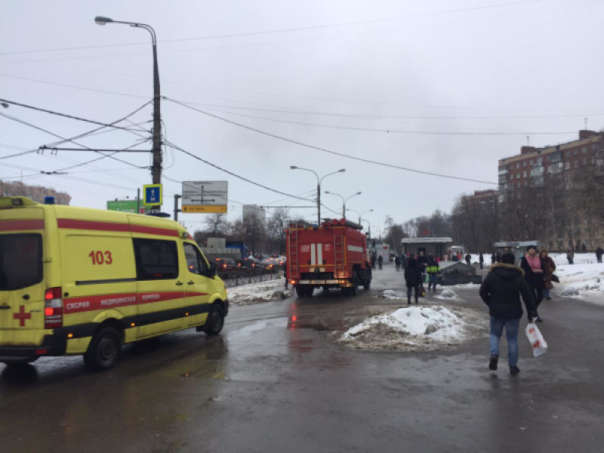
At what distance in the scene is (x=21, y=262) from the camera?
21.3 feet

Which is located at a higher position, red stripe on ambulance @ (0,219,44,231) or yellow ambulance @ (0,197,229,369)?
red stripe on ambulance @ (0,219,44,231)

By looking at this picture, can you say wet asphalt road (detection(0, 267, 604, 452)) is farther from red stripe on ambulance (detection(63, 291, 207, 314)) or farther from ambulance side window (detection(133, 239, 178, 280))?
ambulance side window (detection(133, 239, 178, 280))

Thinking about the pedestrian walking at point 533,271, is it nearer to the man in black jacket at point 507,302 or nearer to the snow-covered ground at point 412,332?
the snow-covered ground at point 412,332

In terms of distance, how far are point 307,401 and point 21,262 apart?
4.33 meters

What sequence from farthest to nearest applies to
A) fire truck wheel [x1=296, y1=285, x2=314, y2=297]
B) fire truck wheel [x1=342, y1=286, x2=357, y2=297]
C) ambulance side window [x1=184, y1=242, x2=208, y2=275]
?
fire truck wheel [x1=296, y1=285, x2=314, y2=297]
fire truck wheel [x1=342, y1=286, x2=357, y2=297]
ambulance side window [x1=184, y1=242, x2=208, y2=275]

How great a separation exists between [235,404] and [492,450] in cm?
273

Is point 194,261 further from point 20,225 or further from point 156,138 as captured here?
point 156,138

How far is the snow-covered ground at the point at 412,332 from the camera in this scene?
336 inches

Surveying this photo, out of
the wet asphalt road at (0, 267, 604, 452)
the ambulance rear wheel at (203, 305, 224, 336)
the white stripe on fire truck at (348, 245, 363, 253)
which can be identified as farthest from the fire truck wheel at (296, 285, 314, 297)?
the wet asphalt road at (0, 267, 604, 452)

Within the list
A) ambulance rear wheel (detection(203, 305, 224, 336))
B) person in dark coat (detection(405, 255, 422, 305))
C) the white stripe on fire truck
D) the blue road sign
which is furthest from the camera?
the white stripe on fire truck

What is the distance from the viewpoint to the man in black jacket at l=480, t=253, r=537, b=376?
6402mm

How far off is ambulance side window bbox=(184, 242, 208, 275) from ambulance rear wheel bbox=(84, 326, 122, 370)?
7.71ft

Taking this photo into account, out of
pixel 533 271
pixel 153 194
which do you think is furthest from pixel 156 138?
pixel 533 271

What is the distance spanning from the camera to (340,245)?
18156 millimetres
